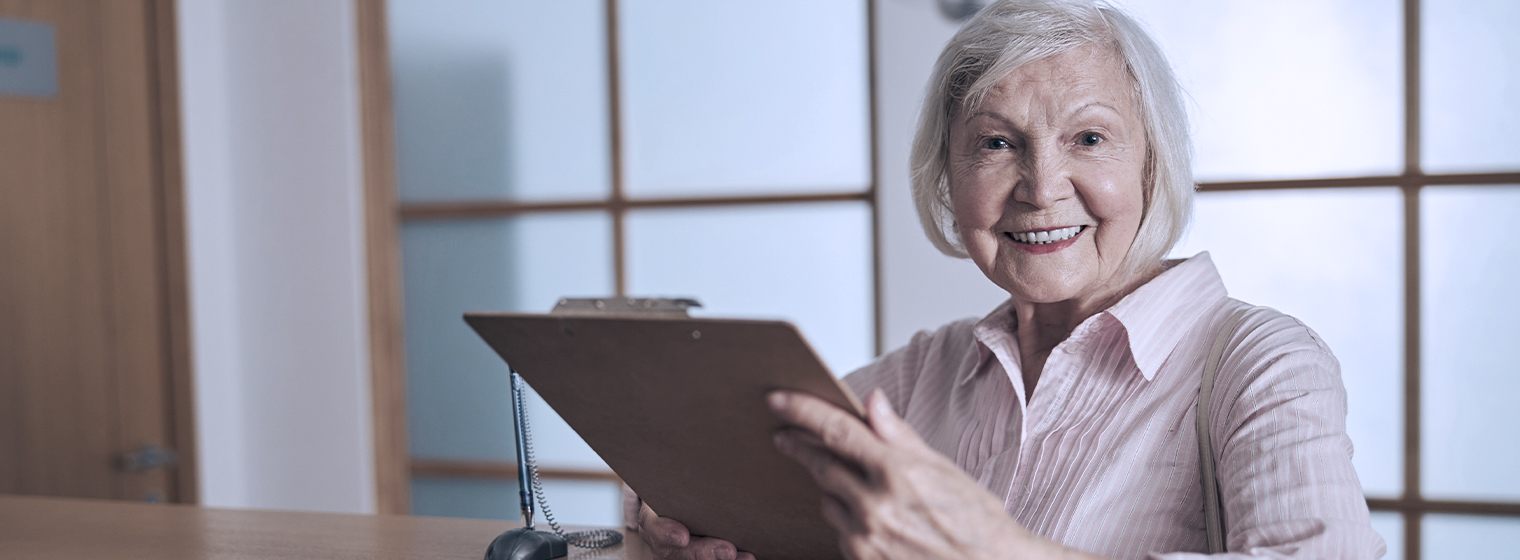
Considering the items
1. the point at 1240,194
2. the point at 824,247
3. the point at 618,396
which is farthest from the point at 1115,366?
the point at 824,247

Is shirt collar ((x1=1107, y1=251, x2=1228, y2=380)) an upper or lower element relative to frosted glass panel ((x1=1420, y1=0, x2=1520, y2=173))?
lower

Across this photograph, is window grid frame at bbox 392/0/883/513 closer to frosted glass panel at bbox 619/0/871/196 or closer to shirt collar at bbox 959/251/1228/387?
frosted glass panel at bbox 619/0/871/196

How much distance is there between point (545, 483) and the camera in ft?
8.64

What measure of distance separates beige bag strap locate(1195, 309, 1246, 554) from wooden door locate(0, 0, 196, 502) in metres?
2.49

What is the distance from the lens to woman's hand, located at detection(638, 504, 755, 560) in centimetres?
100

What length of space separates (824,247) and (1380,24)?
47.3 inches

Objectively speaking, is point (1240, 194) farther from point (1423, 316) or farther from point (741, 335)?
point (741, 335)

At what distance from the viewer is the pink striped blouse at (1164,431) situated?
31.5 inches

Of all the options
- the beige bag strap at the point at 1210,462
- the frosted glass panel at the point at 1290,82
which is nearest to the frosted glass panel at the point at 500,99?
the frosted glass panel at the point at 1290,82

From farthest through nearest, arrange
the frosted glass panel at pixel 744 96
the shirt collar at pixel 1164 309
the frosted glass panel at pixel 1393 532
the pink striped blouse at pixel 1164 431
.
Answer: the frosted glass panel at pixel 744 96 < the frosted glass panel at pixel 1393 532 < the shirt collar at pixel 1164 309 < the pink striped blouse at pixel 1164 431

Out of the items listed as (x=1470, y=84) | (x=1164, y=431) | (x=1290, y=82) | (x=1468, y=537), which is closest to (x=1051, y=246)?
(x=1164, y=431)

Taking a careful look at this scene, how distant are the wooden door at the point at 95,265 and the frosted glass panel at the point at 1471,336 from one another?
286cm

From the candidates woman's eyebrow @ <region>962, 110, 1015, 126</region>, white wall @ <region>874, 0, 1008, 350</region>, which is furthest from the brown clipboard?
white wall @ <region>874, 0, 1008, 350</region>

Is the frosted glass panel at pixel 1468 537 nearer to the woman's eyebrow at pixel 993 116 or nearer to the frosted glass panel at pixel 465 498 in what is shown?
the woman's eyebrow at pixel 993 116
